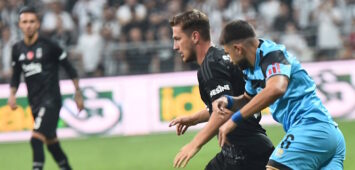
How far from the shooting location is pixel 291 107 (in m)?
5.28

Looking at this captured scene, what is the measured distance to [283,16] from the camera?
15898 mm

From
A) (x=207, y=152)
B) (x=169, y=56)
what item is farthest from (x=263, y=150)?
(x=169, y=56)

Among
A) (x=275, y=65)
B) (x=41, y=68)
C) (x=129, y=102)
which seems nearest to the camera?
(x=275, y=65)

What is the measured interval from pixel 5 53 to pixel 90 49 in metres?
1.81

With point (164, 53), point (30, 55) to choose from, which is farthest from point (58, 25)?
point (30, 55)

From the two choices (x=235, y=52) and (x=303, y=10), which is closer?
(x=235, y=52)

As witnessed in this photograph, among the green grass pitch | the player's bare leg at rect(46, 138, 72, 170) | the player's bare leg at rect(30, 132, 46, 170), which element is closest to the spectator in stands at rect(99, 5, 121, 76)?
the green grass pitch

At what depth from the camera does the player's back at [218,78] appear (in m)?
5.48

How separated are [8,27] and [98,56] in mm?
2225

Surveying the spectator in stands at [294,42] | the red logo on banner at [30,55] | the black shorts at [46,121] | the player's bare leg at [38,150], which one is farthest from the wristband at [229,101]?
the spectator in stands at [294,42]

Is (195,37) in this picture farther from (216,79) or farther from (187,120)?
(187,120)

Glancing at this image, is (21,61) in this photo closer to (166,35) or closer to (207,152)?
(207,152)

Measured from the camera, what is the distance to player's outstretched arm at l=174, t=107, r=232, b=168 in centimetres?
505

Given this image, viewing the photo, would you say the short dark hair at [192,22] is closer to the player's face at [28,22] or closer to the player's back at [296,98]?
the player's back at [296,98]
